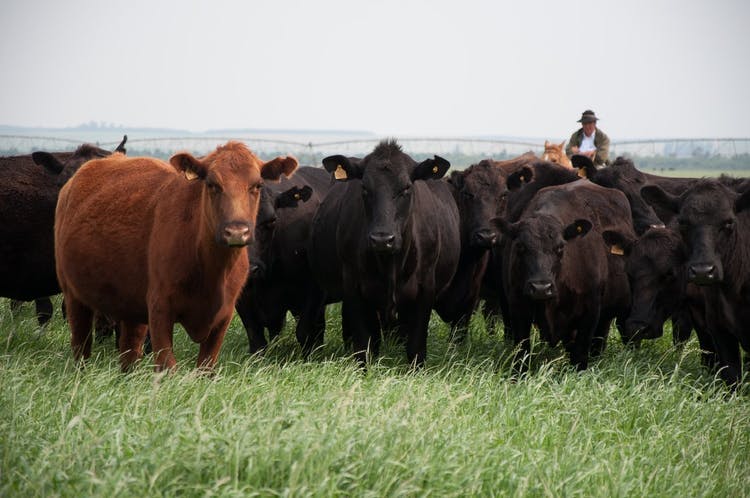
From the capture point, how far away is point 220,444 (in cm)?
479

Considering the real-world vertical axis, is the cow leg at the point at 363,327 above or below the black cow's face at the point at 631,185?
below

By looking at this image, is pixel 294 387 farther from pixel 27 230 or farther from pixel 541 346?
pixel 27 230

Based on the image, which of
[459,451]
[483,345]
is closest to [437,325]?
[483,345]

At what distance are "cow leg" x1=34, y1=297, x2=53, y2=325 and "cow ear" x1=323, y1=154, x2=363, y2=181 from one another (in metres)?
4.07

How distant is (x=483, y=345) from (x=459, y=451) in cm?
475

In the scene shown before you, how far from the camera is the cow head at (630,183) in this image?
10.9 meters

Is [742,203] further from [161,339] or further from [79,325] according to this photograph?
[79,325]

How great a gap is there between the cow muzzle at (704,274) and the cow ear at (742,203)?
2.67 feet

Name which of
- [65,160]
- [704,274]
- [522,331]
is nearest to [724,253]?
[704,274]

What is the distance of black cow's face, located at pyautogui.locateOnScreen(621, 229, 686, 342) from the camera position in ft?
29.1

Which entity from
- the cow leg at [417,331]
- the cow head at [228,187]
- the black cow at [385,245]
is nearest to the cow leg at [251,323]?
the black cow at [385,245]

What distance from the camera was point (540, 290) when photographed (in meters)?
8.38

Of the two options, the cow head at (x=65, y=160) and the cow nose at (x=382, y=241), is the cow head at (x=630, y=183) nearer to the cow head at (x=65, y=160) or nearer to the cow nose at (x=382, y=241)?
the cow nose at (x=382, y=241)

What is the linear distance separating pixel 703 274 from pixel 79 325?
194 inches
